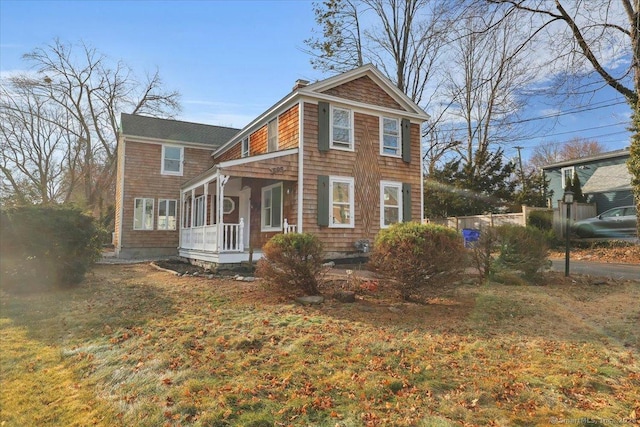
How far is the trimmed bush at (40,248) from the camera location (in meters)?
7.99

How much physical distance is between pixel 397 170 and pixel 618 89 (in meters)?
8.69

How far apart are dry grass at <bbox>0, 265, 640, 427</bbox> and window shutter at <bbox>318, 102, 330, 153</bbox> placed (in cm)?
659

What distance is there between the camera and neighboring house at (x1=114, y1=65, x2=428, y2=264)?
11.8m

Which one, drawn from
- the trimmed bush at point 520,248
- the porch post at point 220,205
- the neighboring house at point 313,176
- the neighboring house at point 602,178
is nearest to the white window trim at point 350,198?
the neighboring house at point 313,176

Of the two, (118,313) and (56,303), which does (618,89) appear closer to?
(118,313)

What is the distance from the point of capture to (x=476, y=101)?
85.4ft

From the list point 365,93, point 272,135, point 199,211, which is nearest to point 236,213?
point 199,211

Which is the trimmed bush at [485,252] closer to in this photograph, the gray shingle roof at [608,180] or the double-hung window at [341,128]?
the double-hung window at [341,128]

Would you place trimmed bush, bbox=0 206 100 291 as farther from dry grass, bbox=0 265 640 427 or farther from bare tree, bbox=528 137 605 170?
bare tree, bbox=528 137 605 170

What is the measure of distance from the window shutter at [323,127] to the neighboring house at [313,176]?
33 millimetres

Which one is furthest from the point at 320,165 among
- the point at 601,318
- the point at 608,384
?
the point at 608,384

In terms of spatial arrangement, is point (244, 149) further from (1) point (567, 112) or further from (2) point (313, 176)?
(1) point (567, 112)

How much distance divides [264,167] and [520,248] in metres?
7.20

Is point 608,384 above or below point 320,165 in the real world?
below
